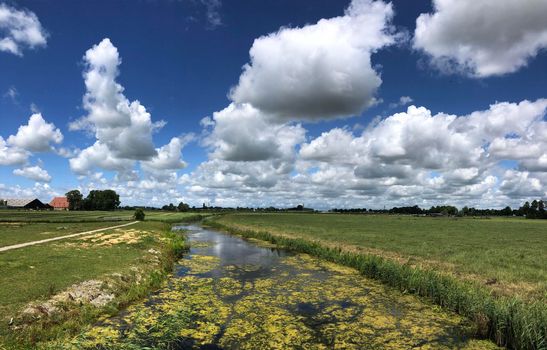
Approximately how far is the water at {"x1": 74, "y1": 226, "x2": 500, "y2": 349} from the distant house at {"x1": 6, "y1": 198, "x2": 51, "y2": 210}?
19368 cm

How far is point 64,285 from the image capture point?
57.3ft

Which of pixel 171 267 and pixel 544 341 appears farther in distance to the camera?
pixel 171 267

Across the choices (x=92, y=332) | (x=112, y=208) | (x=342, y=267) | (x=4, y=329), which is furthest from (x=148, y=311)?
(x=112, y=208)

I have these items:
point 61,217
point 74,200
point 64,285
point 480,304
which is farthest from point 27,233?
point 74,200

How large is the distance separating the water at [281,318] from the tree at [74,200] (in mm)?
180110

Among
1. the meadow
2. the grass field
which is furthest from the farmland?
the meadow

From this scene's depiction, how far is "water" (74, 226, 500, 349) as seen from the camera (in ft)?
43.9

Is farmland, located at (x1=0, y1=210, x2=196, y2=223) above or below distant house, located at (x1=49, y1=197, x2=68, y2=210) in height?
below

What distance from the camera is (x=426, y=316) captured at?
54.5 feet

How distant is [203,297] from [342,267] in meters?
14.1

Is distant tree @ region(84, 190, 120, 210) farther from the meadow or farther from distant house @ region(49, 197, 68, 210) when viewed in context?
the meadow

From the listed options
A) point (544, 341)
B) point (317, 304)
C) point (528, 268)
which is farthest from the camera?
point (528, 268)

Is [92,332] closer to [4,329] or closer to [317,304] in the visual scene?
[4,329]

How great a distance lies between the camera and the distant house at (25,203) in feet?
588
